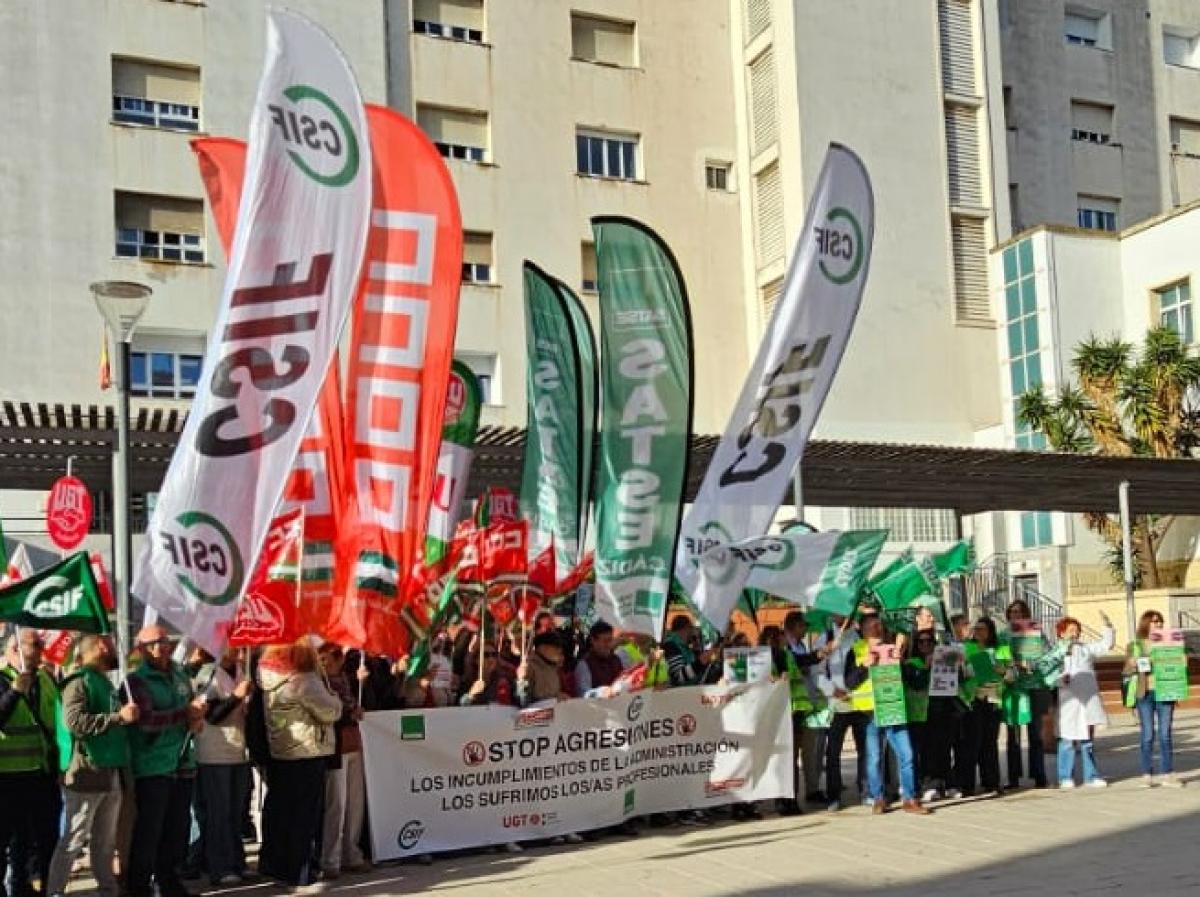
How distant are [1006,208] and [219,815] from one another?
32.7 metres

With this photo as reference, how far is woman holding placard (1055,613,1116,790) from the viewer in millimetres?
13844

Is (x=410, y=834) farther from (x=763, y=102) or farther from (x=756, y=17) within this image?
(x=756, y=17)

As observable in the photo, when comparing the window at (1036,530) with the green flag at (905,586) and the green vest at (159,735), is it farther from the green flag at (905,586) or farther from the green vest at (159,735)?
the green vest at (159,735)

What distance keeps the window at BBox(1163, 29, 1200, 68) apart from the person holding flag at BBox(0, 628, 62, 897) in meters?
42.2

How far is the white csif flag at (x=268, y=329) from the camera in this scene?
27.3 ft

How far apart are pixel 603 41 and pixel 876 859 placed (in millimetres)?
29455

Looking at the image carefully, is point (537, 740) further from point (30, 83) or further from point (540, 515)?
point (30, 83)

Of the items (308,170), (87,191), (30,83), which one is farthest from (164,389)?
(308,170)

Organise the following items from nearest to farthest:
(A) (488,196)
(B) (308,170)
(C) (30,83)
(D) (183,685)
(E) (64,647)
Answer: (B) (308,170), (D) (183,685), (E) (64,647), (C) (30,83), (A) (488,196)

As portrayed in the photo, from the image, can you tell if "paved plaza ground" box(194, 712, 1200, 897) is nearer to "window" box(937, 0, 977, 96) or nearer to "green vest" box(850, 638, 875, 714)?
"green vest" box(850, 638, 875, 714)

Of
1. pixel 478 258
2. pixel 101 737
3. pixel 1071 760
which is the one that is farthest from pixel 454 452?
pixel 478 258

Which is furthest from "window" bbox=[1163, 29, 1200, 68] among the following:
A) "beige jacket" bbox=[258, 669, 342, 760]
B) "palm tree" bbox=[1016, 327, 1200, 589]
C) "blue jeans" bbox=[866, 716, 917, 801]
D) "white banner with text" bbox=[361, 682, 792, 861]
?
"beige jacket" bbox=[258, 669, 342, 760]

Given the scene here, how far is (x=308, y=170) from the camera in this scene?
8969 mm

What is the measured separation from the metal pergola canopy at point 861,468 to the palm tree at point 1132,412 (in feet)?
16.5
